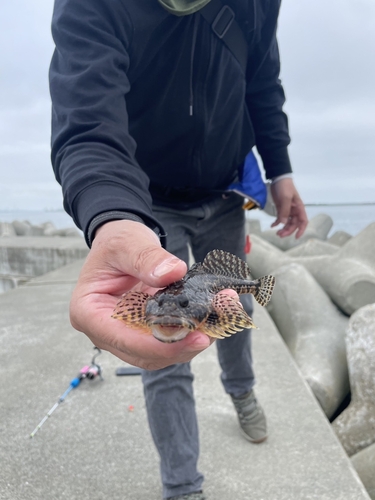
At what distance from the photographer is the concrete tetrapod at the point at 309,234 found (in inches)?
388

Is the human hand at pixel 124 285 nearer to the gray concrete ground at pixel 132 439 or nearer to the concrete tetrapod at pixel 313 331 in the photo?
the gray concrete ground at pixel 132 439

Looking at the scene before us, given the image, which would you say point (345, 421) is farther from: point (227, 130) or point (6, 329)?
point (6, 329)

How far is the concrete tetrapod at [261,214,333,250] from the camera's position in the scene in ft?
32.4

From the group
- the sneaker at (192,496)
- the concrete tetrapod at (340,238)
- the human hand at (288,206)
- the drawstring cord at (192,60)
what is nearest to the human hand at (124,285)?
the drawstring cord at (192,60)

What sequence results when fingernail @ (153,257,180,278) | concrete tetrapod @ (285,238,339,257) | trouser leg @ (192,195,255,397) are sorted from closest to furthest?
fingernail @ (153,257,180,278) → trouser leg @ (192,195,255,397) → concrete tetrapod @ (285,238,339,257)

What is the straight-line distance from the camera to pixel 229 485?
2506 millimetres

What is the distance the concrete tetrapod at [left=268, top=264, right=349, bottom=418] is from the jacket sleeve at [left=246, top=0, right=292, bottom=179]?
1969 millimetres

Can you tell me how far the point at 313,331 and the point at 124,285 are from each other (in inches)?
139

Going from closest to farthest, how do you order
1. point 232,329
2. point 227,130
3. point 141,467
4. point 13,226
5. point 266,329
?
point 232,329 → point 227,130 → point 141,467 → point 266,329 → point 13,226

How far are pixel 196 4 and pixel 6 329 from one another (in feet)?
14.2

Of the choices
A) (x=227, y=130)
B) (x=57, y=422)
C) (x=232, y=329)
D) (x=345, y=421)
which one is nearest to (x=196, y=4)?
(x=227, y=130)

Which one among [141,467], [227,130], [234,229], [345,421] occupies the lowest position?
[345,421]

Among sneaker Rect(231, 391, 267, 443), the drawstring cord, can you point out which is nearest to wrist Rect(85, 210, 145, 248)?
the drawstring cord

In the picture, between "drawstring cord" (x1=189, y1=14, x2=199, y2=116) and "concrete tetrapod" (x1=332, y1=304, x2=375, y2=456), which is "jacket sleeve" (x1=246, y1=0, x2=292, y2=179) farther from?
"concrete tetrapod" (x1=332, y1=304, x2=375, y2=456)
